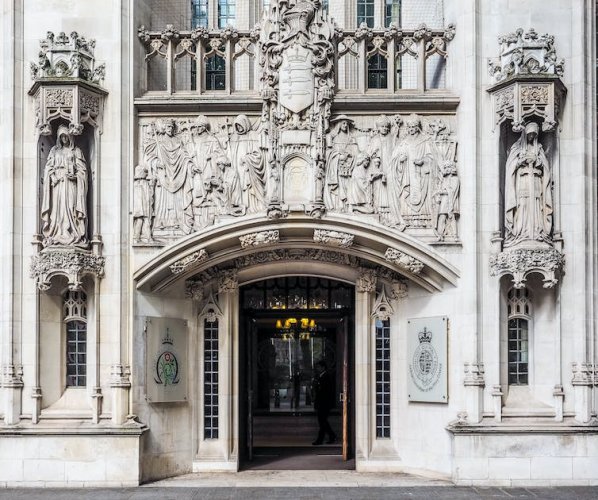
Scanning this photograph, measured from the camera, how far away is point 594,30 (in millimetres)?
13070

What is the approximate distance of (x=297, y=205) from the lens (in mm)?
12930

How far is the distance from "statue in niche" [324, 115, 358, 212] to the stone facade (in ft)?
0.10

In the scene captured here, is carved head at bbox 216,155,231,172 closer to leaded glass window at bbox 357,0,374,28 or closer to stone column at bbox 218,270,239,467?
stone column at bbox 218,270,239,467

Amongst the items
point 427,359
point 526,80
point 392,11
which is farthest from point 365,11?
point 427,359

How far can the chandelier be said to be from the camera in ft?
73.8

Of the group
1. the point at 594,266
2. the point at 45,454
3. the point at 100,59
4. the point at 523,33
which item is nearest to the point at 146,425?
the point at 45,454

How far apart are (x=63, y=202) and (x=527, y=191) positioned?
22.5 feet

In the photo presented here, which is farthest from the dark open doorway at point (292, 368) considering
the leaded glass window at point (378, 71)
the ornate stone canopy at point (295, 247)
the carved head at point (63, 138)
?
the carved head at point (63, 138)

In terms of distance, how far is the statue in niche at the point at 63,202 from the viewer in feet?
41.4

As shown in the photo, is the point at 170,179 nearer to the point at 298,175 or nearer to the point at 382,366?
the point at 298,175

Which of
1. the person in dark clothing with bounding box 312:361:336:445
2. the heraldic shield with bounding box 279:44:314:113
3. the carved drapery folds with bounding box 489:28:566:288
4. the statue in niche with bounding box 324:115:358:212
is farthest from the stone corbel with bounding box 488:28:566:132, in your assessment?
the person in dark clothing with bounding box 312:361:336:445

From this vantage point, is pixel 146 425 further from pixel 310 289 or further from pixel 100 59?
pixel 100 59

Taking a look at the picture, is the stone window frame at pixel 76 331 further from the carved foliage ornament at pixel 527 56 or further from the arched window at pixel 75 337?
the carved foliage ornament at pixel 527 56

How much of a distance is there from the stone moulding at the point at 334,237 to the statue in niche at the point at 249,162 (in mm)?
942
